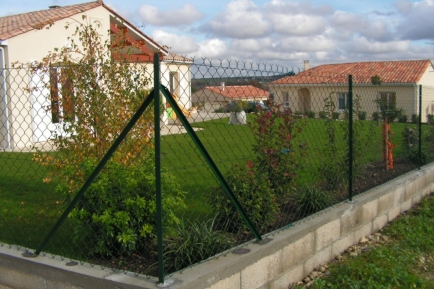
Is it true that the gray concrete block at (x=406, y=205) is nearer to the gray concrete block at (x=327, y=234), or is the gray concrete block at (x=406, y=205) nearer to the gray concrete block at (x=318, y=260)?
the gray concrete block at (x=327, y=234)

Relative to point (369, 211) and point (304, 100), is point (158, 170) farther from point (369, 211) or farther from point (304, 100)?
point (369, 211)

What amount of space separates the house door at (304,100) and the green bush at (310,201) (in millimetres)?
883

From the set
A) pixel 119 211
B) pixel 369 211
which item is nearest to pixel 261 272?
pixel 119 211

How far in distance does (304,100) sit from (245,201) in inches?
59.7

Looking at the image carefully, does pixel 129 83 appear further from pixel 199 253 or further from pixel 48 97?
pixel 199 253

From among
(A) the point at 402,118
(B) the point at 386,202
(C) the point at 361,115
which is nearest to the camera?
(B) the point at 386,202

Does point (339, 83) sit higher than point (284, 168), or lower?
higher

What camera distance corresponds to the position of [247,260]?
3463 millimetres

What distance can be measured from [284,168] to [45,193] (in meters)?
3.51

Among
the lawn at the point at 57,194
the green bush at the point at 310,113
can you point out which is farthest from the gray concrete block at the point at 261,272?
the green bush at the point at 310,113

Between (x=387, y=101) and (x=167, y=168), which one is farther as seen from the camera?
(x=387, y=101)

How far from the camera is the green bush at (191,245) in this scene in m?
3.38

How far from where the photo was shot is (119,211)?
3416mm

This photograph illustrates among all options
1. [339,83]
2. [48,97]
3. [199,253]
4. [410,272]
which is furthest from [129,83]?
[410,272]
